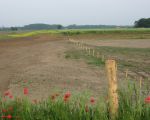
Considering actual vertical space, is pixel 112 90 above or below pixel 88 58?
above

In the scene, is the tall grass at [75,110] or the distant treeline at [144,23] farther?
the distant treeline at [144,23]

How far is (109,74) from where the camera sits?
629cm

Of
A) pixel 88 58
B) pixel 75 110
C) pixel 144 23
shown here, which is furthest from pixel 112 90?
pixel 144 23

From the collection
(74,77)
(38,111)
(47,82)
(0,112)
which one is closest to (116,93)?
(38,111)

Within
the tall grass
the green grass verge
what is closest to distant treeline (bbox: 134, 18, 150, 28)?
the green grass verge

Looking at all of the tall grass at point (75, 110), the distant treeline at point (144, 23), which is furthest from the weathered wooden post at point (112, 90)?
the distant treeline at point (144, 23)

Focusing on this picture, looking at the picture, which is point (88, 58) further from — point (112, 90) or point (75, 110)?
point (112, 90)

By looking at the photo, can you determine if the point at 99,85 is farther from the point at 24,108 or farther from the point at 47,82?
the point at 24,108

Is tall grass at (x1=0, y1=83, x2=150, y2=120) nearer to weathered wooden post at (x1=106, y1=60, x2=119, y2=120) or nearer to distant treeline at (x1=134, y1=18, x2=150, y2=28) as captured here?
weathered wooden post at (x1=106, y1=60, x2=119, y2=120)

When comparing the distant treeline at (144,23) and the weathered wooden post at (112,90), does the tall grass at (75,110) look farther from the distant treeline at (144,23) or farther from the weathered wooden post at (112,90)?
the distant treeline at (144,23)

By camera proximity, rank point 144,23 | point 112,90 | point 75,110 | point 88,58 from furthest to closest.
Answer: point 144,23 → point 88,58 → point 75,110 → point 112,90

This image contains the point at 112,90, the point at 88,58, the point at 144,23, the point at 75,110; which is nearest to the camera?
the point at 112,90

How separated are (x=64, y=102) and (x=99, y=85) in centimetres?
792

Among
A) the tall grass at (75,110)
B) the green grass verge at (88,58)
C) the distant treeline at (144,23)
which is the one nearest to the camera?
the tall grass at (75,110)
